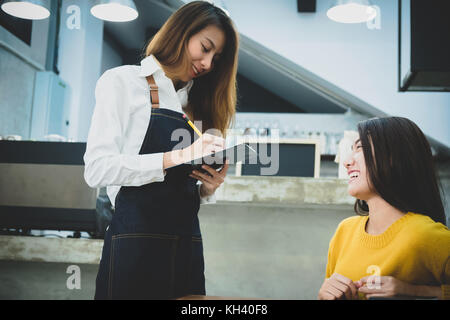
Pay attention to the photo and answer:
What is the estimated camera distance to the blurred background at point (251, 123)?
6.63ft

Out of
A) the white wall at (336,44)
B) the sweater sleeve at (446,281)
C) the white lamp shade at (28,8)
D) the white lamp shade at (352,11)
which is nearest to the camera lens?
the sweater sleeve at (446,281)

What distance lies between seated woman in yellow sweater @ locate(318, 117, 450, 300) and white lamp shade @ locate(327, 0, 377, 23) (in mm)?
2423

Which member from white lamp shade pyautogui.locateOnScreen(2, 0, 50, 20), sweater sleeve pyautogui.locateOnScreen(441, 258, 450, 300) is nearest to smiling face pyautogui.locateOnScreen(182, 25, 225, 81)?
sweater sleeve pyautogui.locateOnScreen(441, 258, 450, 300)

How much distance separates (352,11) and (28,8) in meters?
2.55

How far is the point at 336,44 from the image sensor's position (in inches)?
165

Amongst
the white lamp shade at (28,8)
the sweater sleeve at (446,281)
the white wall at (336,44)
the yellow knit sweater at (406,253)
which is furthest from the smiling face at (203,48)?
the white wall at (336,44)

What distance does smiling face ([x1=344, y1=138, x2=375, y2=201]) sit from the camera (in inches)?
43.2

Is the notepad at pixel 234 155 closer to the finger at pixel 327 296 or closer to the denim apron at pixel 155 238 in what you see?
the denim apron at pixel 155 238

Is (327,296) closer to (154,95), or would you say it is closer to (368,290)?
(368,290)

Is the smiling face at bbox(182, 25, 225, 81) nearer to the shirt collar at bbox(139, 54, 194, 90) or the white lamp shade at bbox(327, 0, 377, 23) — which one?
the shirt collar at bbox(139, 54, 194, 90)

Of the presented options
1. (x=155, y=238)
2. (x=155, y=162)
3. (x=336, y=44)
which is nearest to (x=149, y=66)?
(x=155, y=162)

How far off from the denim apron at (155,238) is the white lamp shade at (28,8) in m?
2.23
